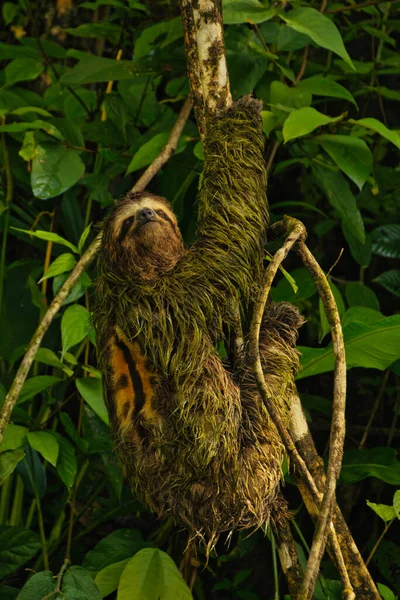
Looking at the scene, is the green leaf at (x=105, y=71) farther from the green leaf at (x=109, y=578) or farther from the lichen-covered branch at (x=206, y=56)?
the green leaf at (x=109, y=578)

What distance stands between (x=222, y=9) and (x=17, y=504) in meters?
3.56

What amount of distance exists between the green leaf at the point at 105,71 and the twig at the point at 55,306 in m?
0.53

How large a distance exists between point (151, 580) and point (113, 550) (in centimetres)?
75

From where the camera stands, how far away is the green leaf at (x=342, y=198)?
4199mm

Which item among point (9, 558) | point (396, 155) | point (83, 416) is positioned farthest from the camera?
point (396, 155)

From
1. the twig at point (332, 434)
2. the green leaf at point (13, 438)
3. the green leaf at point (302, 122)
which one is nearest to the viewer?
the twig at point (332, 434)

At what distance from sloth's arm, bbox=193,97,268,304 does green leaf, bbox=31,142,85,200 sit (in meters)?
1.22

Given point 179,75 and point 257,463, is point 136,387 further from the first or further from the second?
point 179,75

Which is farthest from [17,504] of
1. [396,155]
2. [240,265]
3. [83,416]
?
[396,155]

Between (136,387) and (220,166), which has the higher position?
(220,166)

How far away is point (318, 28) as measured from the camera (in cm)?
362

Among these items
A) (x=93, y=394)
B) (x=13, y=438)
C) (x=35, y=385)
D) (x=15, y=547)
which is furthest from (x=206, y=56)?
(x=15, y=547)

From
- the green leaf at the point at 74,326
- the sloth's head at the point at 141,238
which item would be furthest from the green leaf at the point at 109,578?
the sloth's head at the point at 141,238

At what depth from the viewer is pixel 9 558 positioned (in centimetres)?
434
